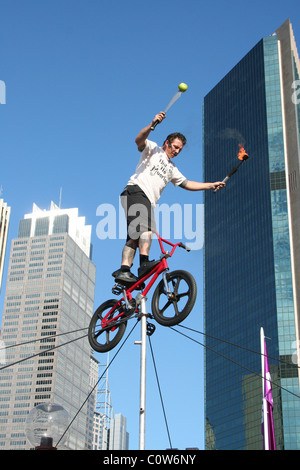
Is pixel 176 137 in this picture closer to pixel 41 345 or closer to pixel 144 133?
pixel 144 133

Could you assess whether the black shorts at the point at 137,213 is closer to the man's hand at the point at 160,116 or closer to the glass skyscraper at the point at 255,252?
the man's hand at the point at 160,116

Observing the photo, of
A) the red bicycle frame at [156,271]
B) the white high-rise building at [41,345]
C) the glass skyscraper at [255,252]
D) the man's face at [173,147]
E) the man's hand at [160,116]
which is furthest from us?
the white high-rise building at [41,345]

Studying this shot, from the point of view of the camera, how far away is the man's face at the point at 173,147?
10578 millimetres

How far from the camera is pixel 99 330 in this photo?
36.1 ft

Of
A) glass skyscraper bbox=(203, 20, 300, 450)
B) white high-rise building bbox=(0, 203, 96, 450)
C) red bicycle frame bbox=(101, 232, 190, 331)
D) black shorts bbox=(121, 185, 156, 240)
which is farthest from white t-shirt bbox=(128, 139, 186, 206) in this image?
white high-rise building bbox=(0, 203, 96, 450)

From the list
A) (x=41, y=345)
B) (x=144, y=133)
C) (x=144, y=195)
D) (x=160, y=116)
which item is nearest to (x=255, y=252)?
(x=41, y=345)

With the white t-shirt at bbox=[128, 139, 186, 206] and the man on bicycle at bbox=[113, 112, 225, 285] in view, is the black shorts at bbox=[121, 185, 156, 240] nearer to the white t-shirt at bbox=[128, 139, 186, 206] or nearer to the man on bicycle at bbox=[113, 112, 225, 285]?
the man on bicycle at bbox=[113, 112, 225, 285]

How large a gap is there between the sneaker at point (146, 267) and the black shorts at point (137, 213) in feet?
1.47

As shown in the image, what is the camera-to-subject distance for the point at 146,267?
1013 centimetres

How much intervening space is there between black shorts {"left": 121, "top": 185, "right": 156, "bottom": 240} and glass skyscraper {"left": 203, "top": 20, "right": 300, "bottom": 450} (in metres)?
102

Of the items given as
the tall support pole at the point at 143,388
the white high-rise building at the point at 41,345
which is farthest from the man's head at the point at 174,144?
the white high-rise building at the point at 41,345

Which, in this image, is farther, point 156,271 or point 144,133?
point 156,271

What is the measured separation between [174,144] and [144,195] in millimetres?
1036

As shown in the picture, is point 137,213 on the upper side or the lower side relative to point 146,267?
upper
